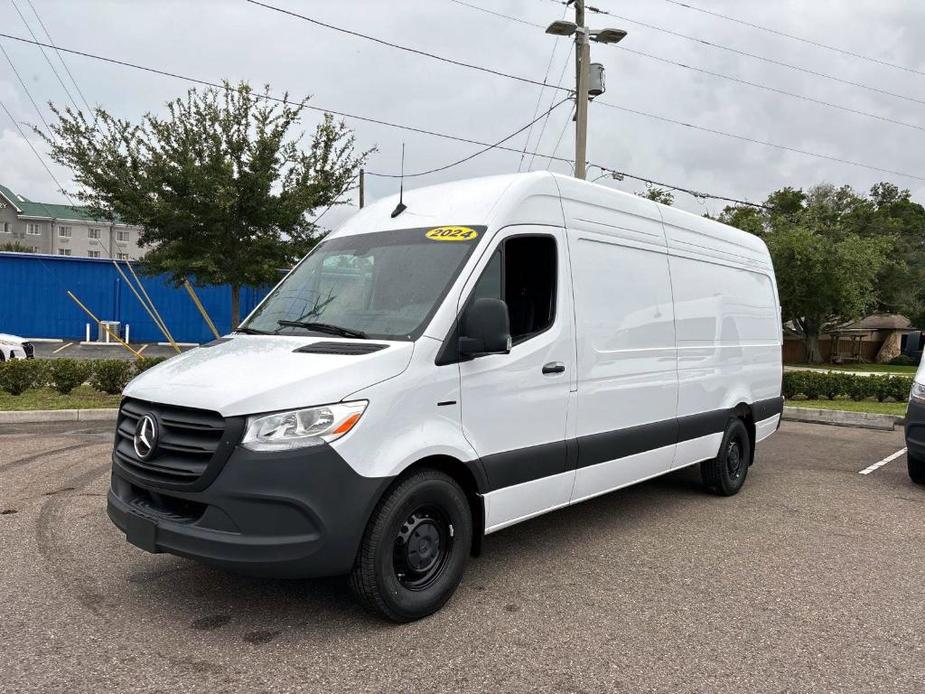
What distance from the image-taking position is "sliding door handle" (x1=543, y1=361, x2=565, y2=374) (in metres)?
4.32

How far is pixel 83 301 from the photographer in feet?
80.2

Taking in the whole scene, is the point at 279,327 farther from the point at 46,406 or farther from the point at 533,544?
the point at 46,406

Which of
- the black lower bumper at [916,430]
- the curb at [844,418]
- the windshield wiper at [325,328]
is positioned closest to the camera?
the windshield wiper at [325,328]

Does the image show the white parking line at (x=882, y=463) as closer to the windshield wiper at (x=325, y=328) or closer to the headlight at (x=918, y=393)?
the headlight at (x=918, y=393)

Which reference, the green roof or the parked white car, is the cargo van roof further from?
the green roof

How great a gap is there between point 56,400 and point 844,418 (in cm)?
1353

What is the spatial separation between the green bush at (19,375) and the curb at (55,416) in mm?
1713

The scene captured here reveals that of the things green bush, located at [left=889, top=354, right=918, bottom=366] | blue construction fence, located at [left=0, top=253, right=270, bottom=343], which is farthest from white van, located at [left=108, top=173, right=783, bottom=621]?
green bush, located at [left=889, top=354, right=918, bottom=366]

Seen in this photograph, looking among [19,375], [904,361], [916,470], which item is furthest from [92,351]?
[904,361]

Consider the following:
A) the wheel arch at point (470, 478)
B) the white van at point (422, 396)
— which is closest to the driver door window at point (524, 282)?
the white van at point (422, 396)

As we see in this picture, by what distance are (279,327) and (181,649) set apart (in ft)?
6.10

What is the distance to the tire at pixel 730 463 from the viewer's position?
21.6 ft

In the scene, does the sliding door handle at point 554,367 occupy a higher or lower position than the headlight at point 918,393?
higher

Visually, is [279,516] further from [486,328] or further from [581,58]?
[581,58]
